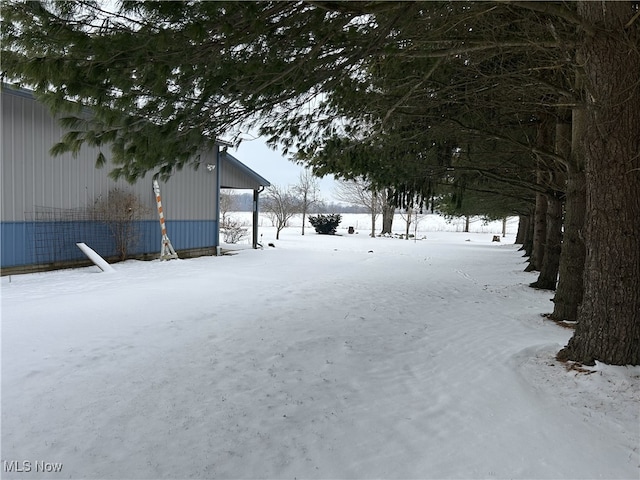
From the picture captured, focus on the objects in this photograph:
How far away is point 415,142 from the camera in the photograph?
7.43 meters

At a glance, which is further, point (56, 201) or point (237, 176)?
point (237, 176)

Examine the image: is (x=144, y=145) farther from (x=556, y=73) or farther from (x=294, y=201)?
(x=294, y=201)

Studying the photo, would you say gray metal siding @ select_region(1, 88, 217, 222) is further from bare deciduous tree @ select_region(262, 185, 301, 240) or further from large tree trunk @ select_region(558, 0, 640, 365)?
bare deciduous tree @ select_region(262, 185, 301, 240)

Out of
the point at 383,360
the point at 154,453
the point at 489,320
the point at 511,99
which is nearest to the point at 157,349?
the point at 154,453

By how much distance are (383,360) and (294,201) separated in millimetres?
28074

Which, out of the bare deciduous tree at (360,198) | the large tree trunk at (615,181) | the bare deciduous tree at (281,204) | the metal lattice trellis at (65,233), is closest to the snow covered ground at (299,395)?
the large tree trunk at (615,181)

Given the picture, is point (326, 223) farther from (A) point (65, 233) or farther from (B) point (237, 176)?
(A) point (65, 233)

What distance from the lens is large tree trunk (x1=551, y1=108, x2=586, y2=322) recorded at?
6.15m

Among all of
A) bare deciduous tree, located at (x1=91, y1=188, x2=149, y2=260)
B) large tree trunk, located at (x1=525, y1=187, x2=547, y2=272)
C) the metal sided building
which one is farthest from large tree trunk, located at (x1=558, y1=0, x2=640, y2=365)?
bare deciduous tree, located at (x1=91, y1=188, x2=149, y2=260)

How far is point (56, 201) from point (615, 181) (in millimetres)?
11100

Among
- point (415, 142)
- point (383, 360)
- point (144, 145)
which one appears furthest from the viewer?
point (415, 142)

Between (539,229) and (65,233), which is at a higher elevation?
(539,229)

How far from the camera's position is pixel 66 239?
10.4 metres

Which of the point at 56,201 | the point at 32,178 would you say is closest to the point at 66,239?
the point at 56,201
